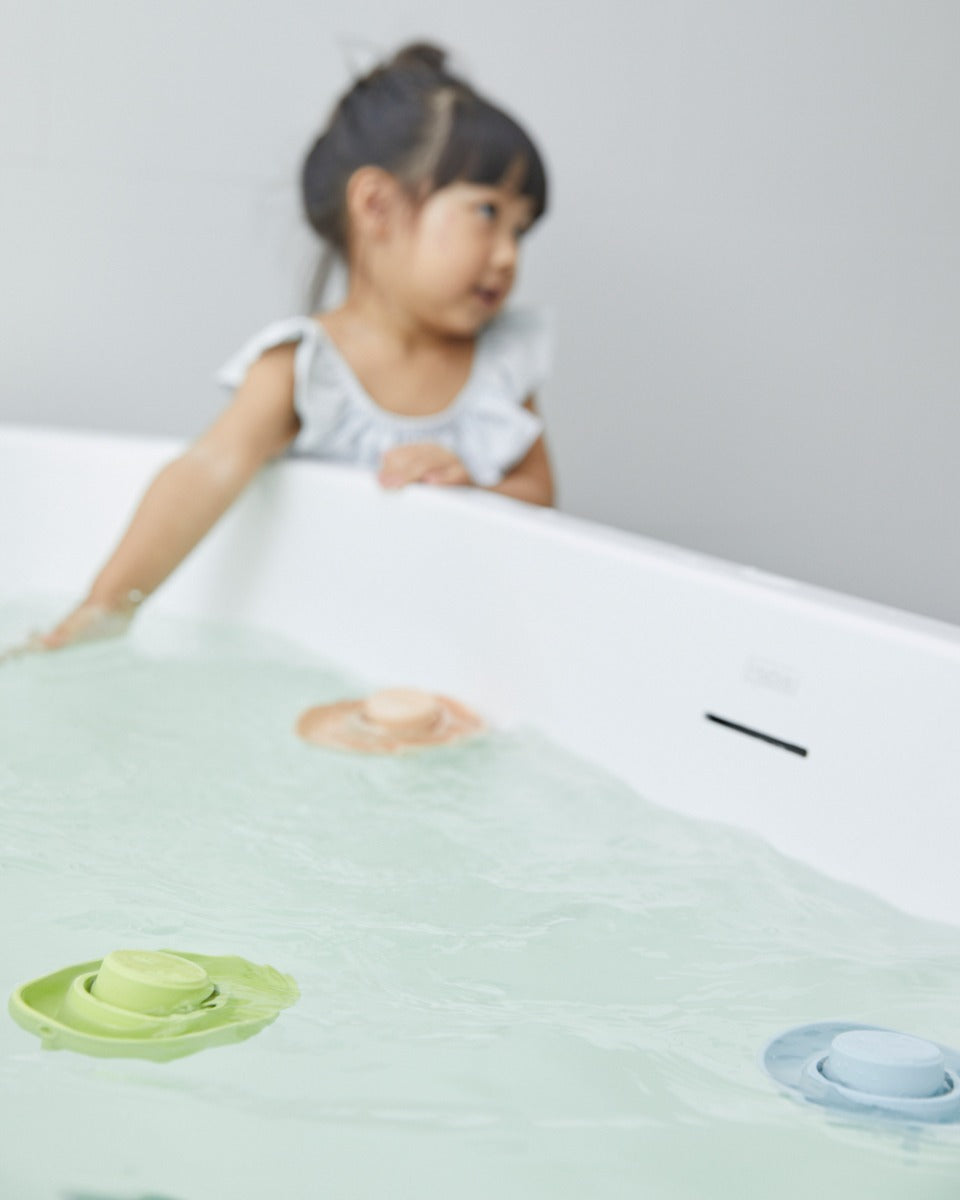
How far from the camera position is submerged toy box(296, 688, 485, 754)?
1.21m

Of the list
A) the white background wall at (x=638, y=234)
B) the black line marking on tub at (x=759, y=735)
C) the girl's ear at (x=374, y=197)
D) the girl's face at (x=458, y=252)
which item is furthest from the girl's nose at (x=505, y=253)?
the black line marking on tub at (x=759, y=735)

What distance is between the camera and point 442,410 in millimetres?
1713

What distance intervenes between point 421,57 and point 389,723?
0.91 m

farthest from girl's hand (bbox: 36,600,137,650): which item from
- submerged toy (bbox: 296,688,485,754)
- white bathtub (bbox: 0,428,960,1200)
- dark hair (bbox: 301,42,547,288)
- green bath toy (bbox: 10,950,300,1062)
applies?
green bath toy (bbox: 10,950,300,1062)

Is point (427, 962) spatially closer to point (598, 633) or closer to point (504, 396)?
point (598, 633)

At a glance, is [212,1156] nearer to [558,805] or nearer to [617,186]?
[558,805]

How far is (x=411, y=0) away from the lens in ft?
6.56

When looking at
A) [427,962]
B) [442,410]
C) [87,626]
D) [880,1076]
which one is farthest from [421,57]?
[880,1076]

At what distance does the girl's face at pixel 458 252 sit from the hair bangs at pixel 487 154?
0.03 ft

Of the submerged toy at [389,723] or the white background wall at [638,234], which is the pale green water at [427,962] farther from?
the white background wall at [638,234]

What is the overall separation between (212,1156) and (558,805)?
20.8 inches

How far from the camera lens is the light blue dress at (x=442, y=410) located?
1606mm

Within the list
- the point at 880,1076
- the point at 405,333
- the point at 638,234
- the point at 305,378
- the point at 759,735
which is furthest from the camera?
the point at 638,234

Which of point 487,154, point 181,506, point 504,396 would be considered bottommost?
point 181,506
